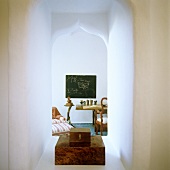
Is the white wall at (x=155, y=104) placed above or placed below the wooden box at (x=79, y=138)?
above

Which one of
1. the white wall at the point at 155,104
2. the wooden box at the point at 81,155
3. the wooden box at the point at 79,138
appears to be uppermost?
the white wall at the point at 155,104

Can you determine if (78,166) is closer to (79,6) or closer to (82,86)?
(79,6)

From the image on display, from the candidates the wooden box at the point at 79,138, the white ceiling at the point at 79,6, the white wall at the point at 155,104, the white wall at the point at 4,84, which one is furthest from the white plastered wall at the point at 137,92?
the white ceiling at the point at 79,6

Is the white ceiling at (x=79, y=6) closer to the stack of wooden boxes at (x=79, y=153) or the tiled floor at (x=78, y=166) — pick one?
the stack of wooden boxes at (x=79, y=153)

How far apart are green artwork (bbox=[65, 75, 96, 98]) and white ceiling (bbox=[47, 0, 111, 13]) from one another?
434 cm

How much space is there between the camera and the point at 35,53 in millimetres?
1754

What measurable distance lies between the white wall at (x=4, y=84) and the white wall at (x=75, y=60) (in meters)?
5.39

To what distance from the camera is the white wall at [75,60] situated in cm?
692

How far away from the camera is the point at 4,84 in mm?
1562

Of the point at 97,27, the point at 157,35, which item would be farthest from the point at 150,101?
the point at 97,27

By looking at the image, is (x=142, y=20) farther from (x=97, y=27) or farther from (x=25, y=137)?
(x=97, y=27)

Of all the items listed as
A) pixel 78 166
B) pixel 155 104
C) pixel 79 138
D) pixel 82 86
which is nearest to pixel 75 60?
pixel 82 86

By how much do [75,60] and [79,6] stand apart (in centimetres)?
442

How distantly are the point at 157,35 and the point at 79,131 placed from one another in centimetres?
100
